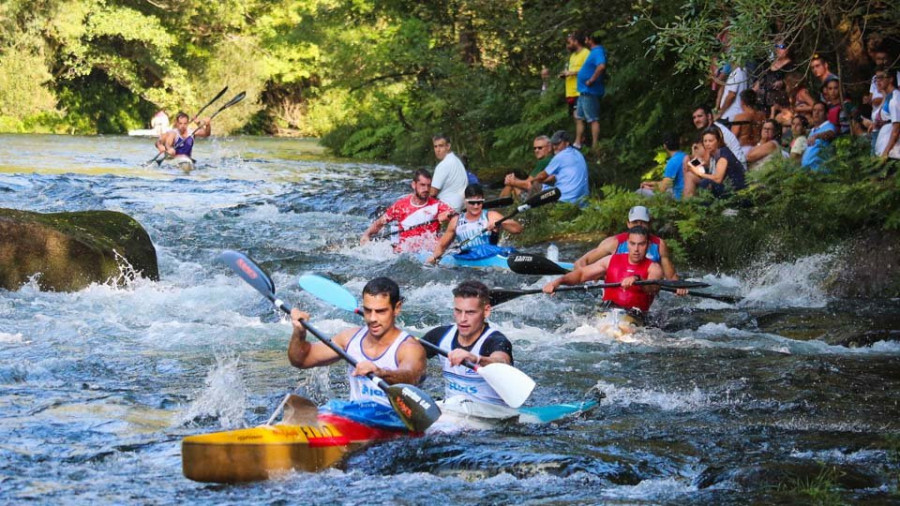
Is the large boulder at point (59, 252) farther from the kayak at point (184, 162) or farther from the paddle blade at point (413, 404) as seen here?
the kayak at point (184, 162)

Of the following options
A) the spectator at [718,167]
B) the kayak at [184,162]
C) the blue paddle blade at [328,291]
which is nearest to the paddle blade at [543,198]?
the spectator at [718,167]

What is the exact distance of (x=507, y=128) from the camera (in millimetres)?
20906

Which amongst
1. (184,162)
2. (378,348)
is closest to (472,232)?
(378,348)

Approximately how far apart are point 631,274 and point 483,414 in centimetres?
356

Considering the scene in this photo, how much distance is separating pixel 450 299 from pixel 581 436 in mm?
4908

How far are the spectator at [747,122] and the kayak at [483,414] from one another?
7.40 metres

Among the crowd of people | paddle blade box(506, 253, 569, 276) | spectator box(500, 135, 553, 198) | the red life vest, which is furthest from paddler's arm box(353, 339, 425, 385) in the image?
spectator box(500, 135, 553, 198)

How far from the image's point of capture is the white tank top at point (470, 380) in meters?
6.89

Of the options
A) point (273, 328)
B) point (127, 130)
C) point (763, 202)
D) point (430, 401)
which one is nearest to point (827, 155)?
point (763, 202)

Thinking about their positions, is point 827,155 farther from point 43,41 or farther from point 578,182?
point 43,41

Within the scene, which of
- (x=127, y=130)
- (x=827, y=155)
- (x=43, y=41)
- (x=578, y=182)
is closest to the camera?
(x=827, y=155)

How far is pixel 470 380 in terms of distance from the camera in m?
6.93

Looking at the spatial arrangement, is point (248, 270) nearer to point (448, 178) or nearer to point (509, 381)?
point (509, 381)

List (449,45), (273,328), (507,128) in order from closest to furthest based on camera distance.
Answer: (273,328)
(507,128)
(449,45)
